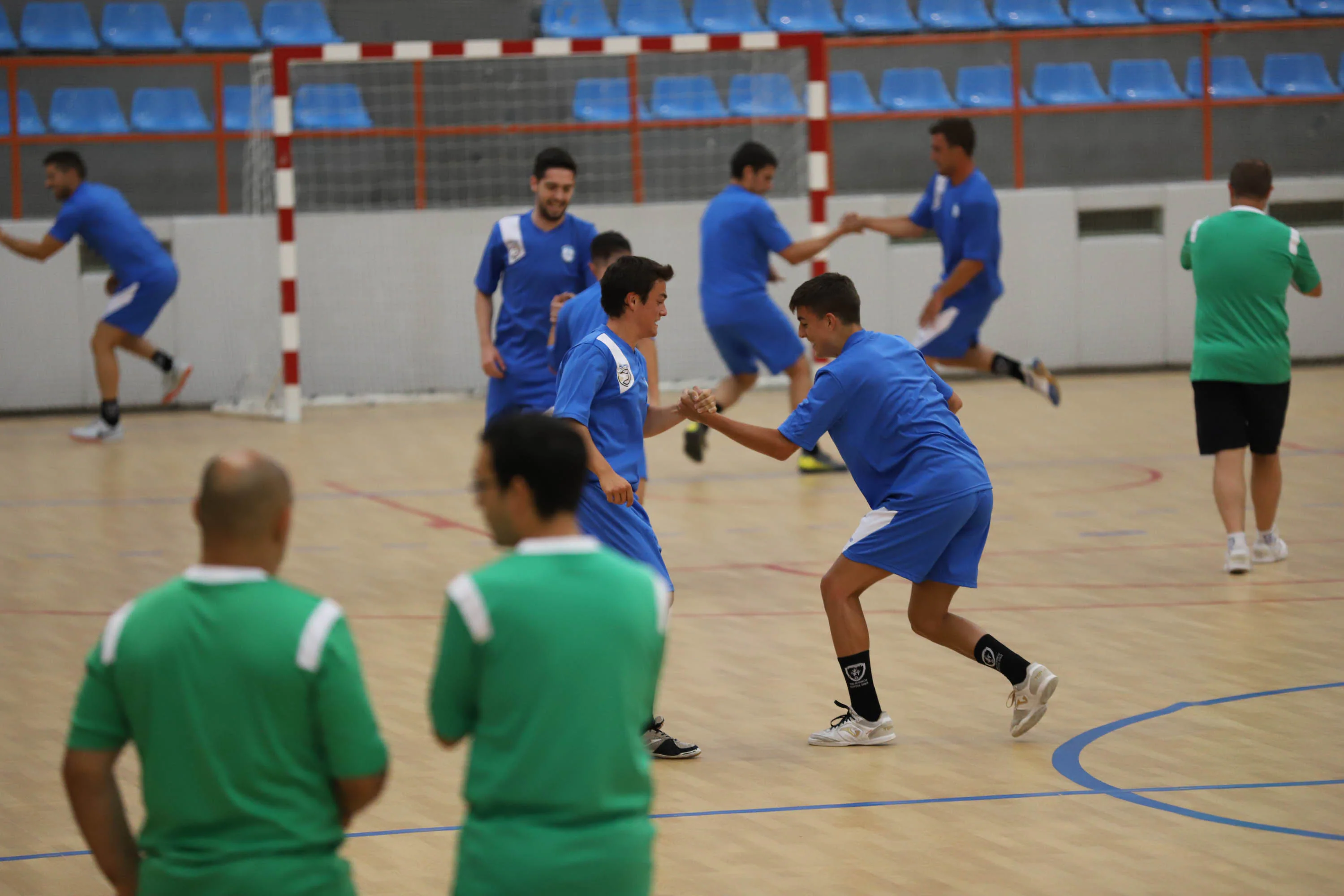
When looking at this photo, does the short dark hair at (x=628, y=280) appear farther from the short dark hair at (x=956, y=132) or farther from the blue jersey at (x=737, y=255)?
the short dark hair at (x=956, y=132)

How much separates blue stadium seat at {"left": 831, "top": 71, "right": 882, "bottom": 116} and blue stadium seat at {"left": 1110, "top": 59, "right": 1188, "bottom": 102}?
107 inches

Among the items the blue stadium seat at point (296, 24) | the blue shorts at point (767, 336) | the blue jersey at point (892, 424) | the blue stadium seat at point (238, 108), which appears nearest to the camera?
the blue jersey at point (892, 424)

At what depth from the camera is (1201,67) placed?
688 inches

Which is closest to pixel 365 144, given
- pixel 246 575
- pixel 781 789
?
pixel 781 789

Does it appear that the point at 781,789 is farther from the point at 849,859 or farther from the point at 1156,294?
the point at 1156,294

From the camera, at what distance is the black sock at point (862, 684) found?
205 inches

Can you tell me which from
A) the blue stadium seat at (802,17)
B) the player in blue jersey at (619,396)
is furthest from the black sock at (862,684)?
the blue stadium seat at (802,17)

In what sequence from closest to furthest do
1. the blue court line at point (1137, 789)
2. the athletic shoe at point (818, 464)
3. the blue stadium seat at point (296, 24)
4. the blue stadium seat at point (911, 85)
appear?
the blue court line at point (1137, 789) → the athletic shoe at point (818, 464) → the blue stadium seat at point (296, 24) → the blue stadium seat at point (911, 85)

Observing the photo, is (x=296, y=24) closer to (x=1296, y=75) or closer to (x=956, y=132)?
(x=956, y=132)

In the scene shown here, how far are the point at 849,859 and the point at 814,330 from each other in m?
1.72

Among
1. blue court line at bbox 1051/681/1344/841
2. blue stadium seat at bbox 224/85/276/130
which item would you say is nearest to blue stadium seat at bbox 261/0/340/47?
blue stadium seat at bbox 224/85/276/130

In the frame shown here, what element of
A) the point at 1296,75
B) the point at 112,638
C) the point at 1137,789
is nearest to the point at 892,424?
the point at 1137,789

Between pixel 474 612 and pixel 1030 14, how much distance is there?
17.8 metres

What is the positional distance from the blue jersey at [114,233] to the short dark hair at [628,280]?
9156 millimetres
